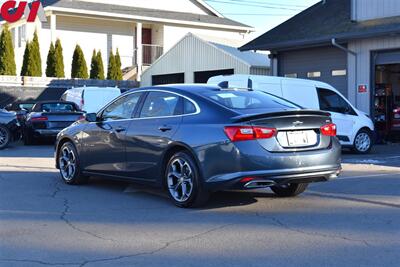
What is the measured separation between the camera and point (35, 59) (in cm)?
3119

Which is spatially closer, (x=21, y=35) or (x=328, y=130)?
(x=328, y=130)

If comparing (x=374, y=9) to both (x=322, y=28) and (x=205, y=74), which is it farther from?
(x=205, y=74)

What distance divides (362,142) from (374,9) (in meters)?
5.39

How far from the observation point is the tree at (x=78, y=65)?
106ft

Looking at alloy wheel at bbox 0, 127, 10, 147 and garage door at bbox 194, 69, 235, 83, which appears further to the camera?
garage door at bbox 194, 69, 235, 83

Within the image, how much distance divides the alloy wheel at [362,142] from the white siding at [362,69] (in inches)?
127

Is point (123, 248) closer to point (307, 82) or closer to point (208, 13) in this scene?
point (307, 82)

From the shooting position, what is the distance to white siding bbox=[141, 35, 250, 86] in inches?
1013

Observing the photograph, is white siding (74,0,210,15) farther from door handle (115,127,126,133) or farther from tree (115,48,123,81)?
door handle (115,127,126,133)

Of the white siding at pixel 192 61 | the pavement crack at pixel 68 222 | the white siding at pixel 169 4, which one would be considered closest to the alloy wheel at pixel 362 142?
the pavement crack at pixel 68 222

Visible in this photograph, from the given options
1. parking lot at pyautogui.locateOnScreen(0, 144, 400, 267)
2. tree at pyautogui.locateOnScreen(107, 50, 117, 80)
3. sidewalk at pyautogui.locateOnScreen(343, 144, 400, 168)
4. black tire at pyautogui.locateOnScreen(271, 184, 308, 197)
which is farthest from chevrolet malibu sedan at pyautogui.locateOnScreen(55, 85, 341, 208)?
tree at pyautogui.locateOnScreen(107, 50, 117, 80)

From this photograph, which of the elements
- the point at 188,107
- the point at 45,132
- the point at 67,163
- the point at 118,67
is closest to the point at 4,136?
the point at 45,132

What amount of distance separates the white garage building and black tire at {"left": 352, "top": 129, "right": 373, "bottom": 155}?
1000 centimetres

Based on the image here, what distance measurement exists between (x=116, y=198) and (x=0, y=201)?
158cm
